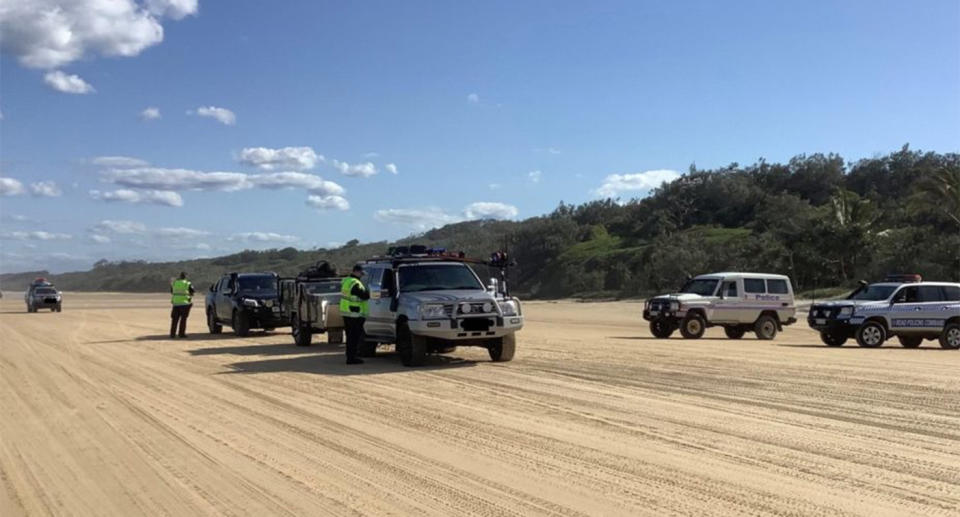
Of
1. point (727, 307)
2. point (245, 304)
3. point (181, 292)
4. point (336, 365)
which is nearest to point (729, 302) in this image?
point (727, 307)

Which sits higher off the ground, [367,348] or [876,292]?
[876,292]

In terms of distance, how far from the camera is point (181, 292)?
2344 centimetres

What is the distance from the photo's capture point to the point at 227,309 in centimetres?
2423

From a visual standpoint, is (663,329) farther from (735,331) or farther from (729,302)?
(735,331)

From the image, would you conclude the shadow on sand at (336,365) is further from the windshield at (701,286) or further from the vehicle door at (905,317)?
the vehicle door at (905,317)

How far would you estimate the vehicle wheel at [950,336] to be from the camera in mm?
19734

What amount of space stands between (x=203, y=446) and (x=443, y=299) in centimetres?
659

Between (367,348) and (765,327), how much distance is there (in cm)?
1255

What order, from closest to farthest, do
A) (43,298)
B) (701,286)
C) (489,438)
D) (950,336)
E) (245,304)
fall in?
(489,438)
(950,336)
(245,304)
(701,286)
(43,298)

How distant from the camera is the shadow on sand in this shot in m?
14.3

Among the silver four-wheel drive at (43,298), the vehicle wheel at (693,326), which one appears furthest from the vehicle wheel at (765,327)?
the silver four-wheel drive at (43,298)

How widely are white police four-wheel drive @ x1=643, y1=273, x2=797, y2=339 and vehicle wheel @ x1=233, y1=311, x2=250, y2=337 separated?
11.0 metres

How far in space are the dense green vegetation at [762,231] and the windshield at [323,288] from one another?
5.05m

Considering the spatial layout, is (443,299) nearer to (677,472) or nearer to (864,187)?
(677,472)
